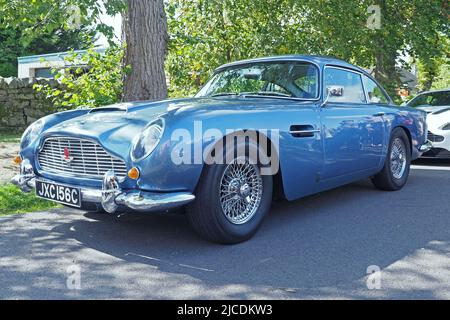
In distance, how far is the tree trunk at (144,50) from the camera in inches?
271

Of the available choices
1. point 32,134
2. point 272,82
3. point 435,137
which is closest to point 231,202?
point 272,82

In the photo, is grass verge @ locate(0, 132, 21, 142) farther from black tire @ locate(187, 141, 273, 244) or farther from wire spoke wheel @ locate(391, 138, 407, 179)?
black tire @ locate(187, 141, 273, 244)

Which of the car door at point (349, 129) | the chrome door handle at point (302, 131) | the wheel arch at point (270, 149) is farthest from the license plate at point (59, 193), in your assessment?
the car door at point (349, 129)

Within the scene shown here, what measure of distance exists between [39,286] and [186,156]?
120cm

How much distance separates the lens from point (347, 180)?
479cm

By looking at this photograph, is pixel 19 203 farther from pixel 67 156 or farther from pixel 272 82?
pixel 272 82

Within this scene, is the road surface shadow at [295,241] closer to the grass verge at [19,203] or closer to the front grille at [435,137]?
the grass verge at [19,203]

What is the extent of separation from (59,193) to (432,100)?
7560mm

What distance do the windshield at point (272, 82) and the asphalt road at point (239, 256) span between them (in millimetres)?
1148

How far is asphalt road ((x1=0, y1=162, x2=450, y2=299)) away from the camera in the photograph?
2865 mm

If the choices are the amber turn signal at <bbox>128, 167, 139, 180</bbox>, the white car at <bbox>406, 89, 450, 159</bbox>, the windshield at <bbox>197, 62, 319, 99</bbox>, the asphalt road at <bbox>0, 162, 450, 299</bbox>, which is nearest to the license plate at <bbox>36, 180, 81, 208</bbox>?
the asphalt road at <bbox>0, 162, 450, 299</bbox>

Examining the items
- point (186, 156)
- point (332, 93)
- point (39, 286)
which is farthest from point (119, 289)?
point (332, 93)

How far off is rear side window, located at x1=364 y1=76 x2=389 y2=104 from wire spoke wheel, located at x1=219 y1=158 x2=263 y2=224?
2.25 m

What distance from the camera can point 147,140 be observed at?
3.34m
